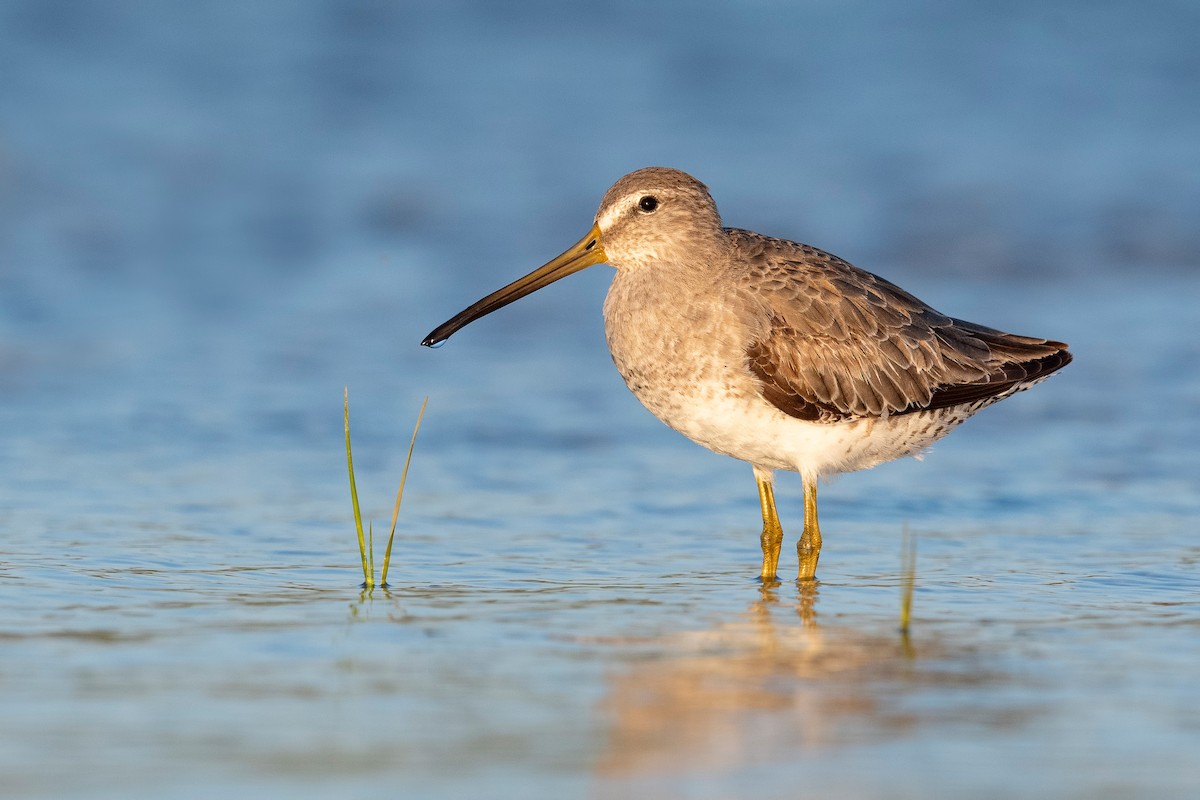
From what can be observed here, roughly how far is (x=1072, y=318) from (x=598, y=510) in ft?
20.5

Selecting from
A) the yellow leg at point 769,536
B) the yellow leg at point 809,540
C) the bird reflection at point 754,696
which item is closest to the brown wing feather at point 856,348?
the yellow leg at point 809,540

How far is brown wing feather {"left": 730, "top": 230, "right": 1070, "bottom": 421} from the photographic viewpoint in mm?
8078

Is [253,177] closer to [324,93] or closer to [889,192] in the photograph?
[324,93]

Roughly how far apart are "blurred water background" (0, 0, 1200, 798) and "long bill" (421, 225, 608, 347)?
1.04 meters

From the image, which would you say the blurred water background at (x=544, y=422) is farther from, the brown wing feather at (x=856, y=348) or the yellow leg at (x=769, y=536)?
the brown wing feather at (x=856, y=348)

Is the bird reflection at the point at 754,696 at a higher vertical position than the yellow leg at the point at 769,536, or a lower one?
lower

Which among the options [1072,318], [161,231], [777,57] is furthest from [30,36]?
[1072,318]

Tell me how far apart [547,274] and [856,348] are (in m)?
1.61

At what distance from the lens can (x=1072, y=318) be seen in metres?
13.9

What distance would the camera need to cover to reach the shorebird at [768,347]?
26.1 ft

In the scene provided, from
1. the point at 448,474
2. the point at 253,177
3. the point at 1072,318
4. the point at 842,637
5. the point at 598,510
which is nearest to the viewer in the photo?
the point at 842,637

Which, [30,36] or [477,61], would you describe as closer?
[30,36]

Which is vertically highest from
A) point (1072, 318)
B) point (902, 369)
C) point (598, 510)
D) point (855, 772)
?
point (1072, 318)

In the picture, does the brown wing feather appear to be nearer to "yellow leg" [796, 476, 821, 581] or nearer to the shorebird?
the shorebird
